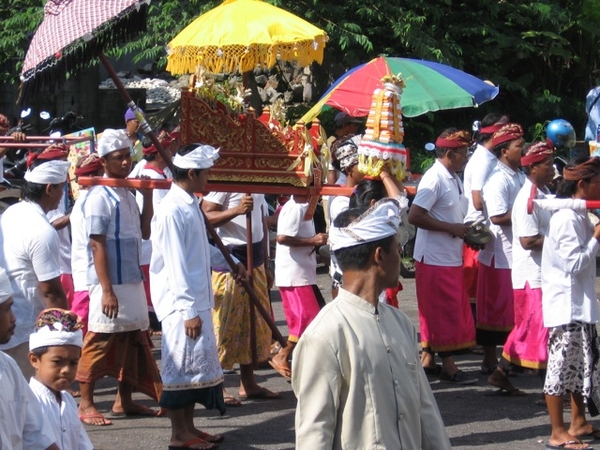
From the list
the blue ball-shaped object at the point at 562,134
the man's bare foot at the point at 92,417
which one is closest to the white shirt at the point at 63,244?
the man's bare foot at the point at 92,417

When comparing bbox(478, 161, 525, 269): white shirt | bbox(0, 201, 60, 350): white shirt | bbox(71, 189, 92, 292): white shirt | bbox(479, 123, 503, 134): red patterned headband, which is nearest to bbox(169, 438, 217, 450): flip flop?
bbox(0, 201, 60, 350): white shirt

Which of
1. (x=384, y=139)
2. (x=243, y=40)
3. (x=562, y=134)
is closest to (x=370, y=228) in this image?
(x=384, y=139)

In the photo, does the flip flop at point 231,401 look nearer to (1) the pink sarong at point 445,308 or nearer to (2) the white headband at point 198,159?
(1) the pink sarong at point 445,308

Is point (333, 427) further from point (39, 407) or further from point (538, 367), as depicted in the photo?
point (538, 367)

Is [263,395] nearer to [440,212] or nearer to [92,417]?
[92,417]

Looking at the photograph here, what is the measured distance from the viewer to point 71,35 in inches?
258

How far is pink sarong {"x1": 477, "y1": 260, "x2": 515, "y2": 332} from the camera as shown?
8.46m

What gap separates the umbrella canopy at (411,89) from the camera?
966 cm

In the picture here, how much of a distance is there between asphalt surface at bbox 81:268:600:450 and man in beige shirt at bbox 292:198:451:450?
3.10m

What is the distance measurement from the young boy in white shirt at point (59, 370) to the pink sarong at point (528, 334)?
3753 mm

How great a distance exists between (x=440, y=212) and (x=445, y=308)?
2.34 ft

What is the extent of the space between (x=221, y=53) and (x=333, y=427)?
489 cm

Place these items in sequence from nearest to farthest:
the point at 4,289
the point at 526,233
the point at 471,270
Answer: the point at 4,289 < the point at 526,233 < the point at 471,270

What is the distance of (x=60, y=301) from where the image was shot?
21.0 ft
